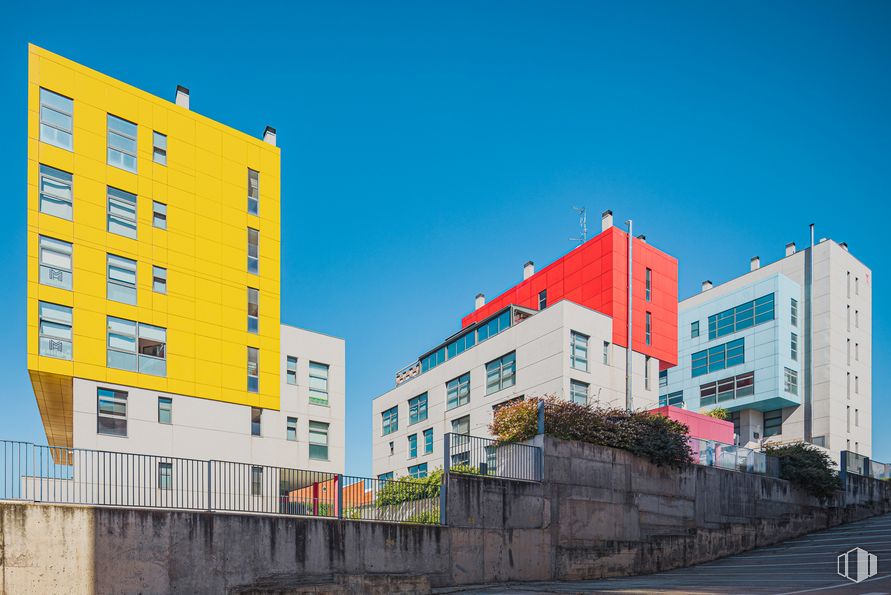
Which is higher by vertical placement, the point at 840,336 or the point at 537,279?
the point at 537,279

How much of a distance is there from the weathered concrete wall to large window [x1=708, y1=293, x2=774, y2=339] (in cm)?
3160

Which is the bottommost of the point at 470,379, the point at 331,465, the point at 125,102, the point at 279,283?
the point at 331,465

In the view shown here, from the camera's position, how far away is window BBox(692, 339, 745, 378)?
60.5 metres

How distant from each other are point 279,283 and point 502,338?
14588 mm

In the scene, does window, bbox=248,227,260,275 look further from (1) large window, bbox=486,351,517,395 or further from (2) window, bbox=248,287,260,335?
(1) large window, bbox=486,351,517,395

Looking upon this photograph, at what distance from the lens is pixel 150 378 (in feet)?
104

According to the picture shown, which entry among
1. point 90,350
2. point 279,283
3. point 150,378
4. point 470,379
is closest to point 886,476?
point 470,379

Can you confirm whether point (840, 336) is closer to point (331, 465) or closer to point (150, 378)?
point (331, 465)

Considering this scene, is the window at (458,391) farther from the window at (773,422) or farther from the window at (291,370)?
the window at (773,422)

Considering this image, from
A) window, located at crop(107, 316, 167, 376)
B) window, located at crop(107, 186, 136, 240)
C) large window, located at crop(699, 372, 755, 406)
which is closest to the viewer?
window, located at crop(107, 316, 167, 376)

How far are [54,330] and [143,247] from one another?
531 cm

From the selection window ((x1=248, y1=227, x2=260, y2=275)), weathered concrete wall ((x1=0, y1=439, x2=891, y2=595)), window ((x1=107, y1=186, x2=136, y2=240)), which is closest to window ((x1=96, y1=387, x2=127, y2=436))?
window ((x1=107, y1=186, x2=136, y2=240))

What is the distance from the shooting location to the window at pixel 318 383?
140 feet

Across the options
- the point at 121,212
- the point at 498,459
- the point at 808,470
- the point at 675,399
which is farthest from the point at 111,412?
the point at 675,399
